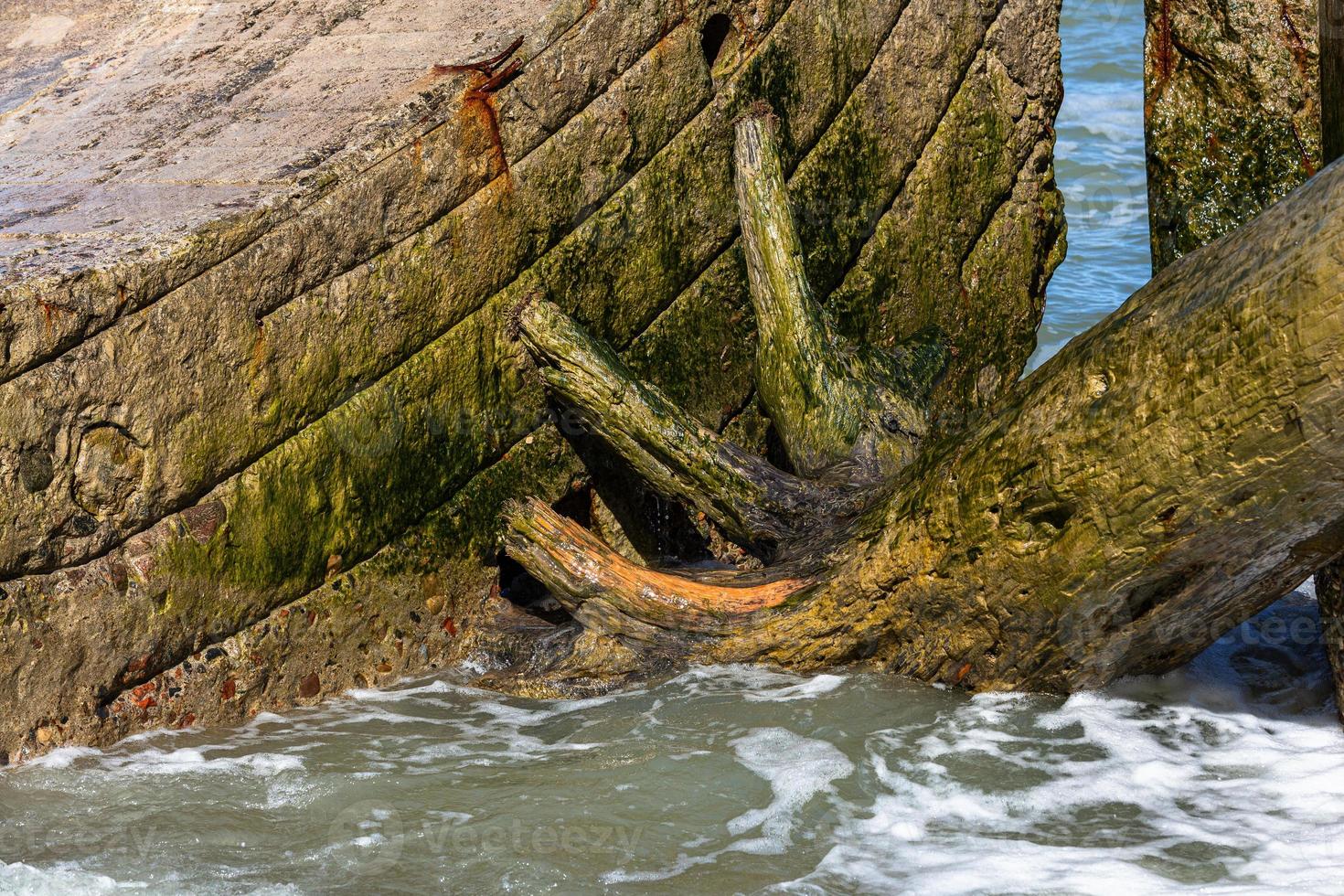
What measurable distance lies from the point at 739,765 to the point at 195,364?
1735 mm

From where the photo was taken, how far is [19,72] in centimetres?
510

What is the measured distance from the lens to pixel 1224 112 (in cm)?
453

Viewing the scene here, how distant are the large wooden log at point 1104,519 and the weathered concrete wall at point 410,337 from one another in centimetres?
48

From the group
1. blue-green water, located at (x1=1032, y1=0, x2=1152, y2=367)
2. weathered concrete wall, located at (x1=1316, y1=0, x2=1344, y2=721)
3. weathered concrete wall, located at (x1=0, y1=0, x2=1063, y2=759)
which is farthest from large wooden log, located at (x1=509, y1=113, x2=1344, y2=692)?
blue-green water, located at (x1=1032, y1=0, x2=1152, y2=367)

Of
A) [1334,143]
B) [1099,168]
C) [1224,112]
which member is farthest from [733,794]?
[1099,168]

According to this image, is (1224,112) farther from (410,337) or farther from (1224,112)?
(410,337)

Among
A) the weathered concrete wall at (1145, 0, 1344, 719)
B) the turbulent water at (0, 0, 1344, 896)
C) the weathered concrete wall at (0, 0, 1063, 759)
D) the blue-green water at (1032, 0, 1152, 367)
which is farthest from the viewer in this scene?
the blue-green water at (1032, 0, 1152, 367)

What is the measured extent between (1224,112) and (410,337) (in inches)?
111

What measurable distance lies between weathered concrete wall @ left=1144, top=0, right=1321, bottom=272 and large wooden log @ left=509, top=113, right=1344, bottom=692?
4.94 feet

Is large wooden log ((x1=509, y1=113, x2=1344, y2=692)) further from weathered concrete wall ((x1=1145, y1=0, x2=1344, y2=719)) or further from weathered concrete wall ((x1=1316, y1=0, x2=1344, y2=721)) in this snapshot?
weathered concrete wall ((x1=1145, y1=0, x2=1344, y2=719))

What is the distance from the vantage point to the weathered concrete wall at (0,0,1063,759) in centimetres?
333

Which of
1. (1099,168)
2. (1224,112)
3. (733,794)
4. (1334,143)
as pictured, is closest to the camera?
(733,794)

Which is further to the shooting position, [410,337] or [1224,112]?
[1224,112]

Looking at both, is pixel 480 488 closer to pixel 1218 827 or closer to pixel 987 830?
pixel 987 830
